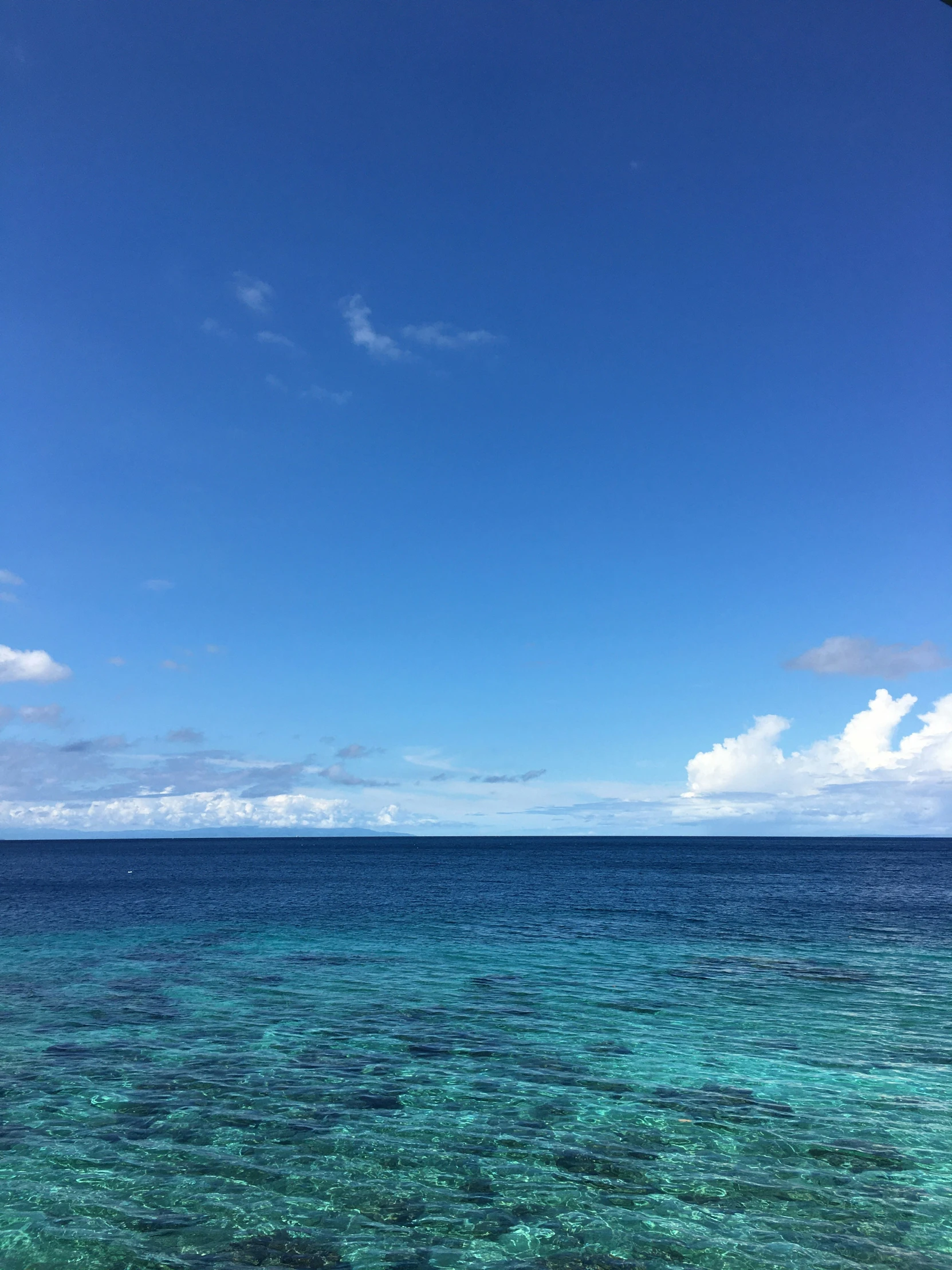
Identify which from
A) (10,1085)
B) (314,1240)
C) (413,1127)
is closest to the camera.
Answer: (314,1240)

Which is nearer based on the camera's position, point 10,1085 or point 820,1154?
point 820,1154

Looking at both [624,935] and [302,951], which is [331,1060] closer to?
[302,951]

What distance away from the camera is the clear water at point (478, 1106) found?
13477mm

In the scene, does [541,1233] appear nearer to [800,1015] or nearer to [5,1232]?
[5,1232]

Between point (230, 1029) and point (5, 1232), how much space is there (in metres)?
13.3

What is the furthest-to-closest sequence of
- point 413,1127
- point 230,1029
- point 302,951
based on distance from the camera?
point 302,951, point 230,1029, point 413,1127

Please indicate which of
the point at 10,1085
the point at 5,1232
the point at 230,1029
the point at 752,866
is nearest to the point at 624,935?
the point at 230,1029

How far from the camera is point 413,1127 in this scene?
1803cm

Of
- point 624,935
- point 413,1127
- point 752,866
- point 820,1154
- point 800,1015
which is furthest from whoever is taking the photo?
point 752,866

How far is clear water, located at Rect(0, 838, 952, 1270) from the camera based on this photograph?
13477mm

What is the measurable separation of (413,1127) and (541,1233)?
5.39 m

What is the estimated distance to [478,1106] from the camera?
19.3 metres

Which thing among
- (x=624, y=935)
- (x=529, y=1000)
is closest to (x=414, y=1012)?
(x=529, y=1000)

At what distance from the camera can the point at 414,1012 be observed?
29016 mm
